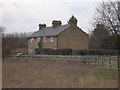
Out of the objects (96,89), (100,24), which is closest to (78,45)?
(100,24)

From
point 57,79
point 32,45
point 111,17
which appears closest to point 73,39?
point 32,45

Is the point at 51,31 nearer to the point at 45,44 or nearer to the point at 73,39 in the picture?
the point at 45,44

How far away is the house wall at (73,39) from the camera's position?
190ft

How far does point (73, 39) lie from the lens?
194ft

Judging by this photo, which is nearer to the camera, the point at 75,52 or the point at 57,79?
the point at 57,79

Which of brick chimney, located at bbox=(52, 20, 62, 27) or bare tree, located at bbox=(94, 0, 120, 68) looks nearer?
bare tree, located at bbox=(94, 0, 120, 68)

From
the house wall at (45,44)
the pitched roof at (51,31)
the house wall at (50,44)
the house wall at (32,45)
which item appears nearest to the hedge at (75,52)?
the house wall at (50,44)

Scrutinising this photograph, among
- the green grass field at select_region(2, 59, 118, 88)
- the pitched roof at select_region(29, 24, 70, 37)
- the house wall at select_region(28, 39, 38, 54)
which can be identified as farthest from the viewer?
the house wall at select_region(28, 39, 38, 54)

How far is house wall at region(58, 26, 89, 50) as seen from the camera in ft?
190

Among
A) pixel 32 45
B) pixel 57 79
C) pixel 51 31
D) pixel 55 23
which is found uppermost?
pixel 55 23

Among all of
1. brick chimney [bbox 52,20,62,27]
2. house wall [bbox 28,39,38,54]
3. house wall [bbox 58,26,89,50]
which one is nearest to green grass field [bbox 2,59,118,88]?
house wall [bbox 58,26,89,50]

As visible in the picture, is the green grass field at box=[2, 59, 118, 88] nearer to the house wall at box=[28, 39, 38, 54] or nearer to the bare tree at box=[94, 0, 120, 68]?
the bare tree at box=[94, 0, 120, 68]

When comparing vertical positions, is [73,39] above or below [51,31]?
below

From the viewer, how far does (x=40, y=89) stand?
1202 cm
